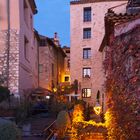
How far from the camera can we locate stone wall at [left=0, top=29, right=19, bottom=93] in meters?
26.5

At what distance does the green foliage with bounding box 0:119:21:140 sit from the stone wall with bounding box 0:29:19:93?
2066 cm

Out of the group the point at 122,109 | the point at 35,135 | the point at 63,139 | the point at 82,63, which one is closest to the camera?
the point at 122,109

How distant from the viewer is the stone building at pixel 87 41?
159ft

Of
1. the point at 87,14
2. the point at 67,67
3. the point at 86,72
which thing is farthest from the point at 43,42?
the point at 67,67

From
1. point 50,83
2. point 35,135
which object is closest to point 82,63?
point 50,83

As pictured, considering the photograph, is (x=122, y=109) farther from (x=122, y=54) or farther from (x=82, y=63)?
(x=82, y=63)

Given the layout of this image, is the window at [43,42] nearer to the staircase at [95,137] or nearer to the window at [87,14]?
the window at [87,14]

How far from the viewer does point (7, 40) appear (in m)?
26.9

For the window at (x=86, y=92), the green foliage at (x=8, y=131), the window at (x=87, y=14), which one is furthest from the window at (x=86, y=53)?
the green foliage at (x=8, y=131)

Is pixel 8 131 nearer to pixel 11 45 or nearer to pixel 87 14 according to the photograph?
pixel 11 45

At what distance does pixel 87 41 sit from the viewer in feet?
161

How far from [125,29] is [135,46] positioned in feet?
3.76

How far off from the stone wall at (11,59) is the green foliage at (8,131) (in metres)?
20.7

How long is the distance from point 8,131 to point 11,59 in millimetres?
21246
